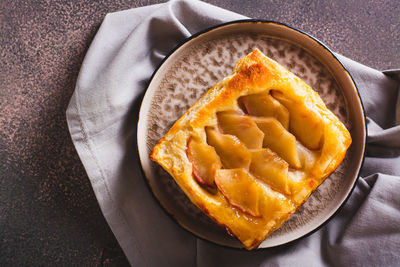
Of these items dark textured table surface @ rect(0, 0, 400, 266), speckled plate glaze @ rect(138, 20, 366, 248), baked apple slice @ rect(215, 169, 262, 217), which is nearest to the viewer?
baked apple slice @ rect(215, 169, 262, 217)

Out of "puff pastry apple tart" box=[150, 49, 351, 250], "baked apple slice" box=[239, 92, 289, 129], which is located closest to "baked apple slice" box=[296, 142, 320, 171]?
"puff pastry apple tart" box=[150, 49, 351, 250]

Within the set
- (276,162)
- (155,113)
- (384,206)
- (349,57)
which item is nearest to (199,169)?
(276,162)

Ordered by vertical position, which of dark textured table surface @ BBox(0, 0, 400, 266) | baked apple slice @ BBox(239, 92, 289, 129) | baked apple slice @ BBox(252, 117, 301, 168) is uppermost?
baked apple slice @ BBox(239, 92, 289, 129)

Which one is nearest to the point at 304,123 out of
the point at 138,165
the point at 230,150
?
the point at 230,150

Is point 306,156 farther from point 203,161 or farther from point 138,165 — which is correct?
point 138,165

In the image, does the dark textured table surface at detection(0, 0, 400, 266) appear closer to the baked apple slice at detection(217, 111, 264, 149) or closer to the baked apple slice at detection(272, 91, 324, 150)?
the baked apple slice at detection(272, 91, 324, 150)

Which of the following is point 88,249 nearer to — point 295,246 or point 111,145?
point 111,145

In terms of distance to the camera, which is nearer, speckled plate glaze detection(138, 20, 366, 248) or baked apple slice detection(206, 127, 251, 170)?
baked apple slice detection(206, 127, 251, 170)
